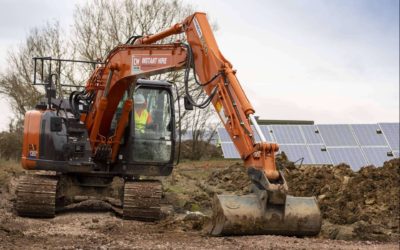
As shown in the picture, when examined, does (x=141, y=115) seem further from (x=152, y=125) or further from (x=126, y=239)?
(x=126, y=239)

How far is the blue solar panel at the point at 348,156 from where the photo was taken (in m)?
22.2

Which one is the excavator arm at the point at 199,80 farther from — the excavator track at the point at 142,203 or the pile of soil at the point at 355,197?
the pile of soil at the point at 355,197

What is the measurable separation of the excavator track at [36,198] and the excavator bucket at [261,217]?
4538mm

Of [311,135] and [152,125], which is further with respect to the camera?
[311,135]

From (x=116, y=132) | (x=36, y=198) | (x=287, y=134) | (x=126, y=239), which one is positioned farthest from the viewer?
(x=287, y=134)

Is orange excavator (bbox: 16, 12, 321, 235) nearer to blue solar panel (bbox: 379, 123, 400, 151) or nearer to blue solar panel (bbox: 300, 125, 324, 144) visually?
blue solar panel (bbox: 300, 125, 324, 144)

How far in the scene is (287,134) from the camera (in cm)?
2389

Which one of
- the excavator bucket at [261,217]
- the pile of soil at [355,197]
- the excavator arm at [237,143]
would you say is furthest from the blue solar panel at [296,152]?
the excavator bucket at [261,217]

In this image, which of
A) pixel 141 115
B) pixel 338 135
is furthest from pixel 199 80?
pixel 338 135

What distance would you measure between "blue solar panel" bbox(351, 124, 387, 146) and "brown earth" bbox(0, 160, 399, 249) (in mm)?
5170

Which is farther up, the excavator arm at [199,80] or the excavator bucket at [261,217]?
the excavator arm at [199,80]

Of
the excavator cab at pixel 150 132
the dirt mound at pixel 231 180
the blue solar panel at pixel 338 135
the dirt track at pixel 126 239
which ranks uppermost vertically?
the blue solar panel at pixel 338 135

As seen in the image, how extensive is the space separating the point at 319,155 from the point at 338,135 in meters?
1.22

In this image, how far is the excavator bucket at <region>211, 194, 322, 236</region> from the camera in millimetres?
7961
